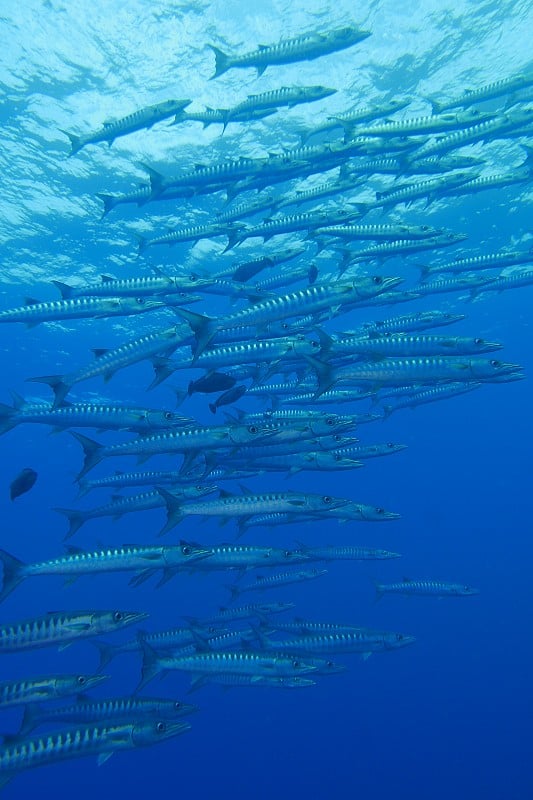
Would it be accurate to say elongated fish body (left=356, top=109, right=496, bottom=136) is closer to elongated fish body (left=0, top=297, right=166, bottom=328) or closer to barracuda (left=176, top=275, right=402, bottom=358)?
barracuda (left=176, top=275, right=402, bottom=358)

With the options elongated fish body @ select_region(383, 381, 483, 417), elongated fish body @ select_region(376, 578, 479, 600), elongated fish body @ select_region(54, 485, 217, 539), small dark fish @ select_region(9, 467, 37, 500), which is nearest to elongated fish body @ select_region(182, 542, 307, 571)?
elongated fish body @ select_region(54, 485, 217, 539)

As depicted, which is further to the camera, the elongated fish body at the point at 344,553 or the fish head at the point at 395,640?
the elongated fish body at the point at 344,553

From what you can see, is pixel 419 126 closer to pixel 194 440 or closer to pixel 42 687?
pixel 194 440

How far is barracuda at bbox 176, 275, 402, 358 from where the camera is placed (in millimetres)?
7359

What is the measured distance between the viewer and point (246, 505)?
785cm

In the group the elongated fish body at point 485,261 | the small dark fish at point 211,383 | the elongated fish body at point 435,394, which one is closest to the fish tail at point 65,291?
the small dark fish at point 211,383

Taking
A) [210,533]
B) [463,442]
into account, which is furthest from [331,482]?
[463,442]

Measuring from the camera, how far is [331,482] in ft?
212

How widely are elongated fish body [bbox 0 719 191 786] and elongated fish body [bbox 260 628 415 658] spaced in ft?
12.4

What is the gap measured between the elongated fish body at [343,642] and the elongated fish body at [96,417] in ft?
15.9

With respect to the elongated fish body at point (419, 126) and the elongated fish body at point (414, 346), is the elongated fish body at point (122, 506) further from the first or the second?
the elongated fish body at point (419, 126)

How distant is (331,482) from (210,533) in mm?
16333

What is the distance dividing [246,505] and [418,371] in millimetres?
2985

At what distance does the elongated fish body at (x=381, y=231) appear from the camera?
1047 cm
